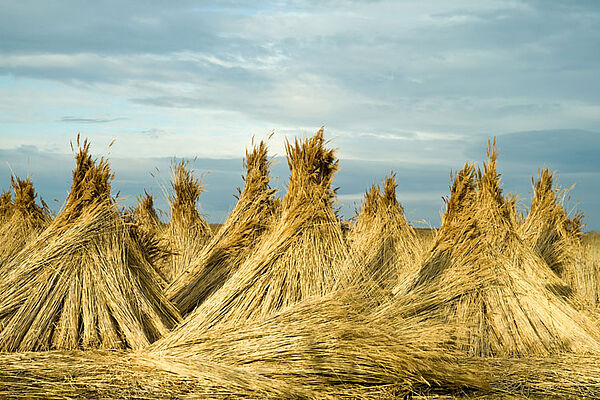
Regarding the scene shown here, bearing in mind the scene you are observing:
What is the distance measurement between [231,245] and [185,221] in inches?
133

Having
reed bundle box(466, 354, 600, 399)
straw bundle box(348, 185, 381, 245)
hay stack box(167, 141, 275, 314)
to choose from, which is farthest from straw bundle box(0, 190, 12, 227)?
reed bundle box(466, 354, 600, 399)

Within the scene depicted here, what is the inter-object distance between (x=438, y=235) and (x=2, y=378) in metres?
4.97

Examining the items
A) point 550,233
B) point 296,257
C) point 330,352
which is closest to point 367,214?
point 550,233

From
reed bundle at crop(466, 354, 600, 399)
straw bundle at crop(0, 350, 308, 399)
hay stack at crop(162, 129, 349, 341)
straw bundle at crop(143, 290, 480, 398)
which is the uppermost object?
hay stack at crop(162, 129, 349, 341)

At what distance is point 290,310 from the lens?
5.41 m

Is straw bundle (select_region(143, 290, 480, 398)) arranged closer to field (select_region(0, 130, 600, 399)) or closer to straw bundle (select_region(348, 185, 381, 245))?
field (select_region(0, 130, 600, 399))

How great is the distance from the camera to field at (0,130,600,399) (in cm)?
488

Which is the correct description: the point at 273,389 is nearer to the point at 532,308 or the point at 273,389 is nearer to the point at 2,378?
the point at 2,378

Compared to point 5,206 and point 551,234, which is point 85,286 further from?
point 551,234

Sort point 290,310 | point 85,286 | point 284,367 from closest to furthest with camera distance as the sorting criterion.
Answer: point 284,367, point 290,310, point 85,286

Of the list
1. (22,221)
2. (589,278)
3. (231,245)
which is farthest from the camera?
(589,278)

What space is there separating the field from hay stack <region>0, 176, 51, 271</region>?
0.70ft

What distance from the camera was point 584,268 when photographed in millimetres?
11703

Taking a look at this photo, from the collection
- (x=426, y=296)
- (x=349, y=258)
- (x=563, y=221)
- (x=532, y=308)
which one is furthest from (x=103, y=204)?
(x=563, y=221)
